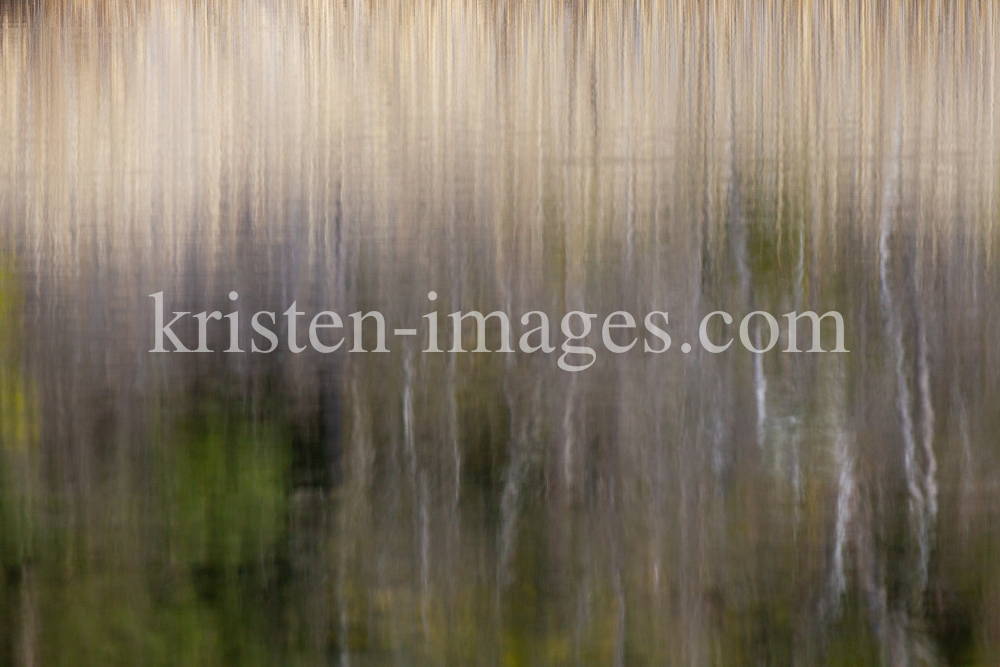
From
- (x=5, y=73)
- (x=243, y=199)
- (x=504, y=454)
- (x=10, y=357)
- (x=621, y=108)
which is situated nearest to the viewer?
(x=504, y=454)

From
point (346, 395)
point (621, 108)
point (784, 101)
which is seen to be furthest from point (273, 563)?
point (784, 101)

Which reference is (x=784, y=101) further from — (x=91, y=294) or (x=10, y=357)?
(x=10, y=357)

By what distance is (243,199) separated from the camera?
7.00 feet

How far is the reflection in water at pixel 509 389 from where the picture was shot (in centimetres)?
146

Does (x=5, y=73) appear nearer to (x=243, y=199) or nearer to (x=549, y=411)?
(x=243, y=199)

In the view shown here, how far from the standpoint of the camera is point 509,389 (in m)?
1.72

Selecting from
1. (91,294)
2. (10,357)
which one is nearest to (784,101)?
(91,294)

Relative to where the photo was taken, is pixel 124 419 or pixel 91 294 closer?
pixel 124 419

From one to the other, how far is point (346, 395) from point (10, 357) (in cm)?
63

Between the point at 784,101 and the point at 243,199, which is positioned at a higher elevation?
the point at 784,101

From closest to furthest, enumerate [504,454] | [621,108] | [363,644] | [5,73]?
[363,644] < [504,454] < [621,108] < [5,73]

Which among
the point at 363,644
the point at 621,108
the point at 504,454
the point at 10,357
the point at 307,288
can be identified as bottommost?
the point at 363,644

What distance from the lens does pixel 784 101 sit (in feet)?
8.24

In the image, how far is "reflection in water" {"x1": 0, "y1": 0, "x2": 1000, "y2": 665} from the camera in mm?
1455
